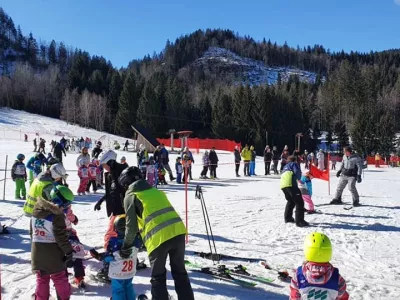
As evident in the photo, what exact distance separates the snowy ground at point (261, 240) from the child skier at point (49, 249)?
2.32 ft

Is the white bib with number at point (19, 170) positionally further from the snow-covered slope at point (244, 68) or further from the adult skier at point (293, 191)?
the snow-covered slope at point (244, 68)

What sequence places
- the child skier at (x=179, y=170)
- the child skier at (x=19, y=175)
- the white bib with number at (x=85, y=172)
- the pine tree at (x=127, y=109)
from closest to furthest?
1. the child skier at (x=19, y=175)
2. the white bib with number at (x=85, y=172)
3. the child skier at (x=179, y=170)
4. the pine tree at (x=127, y=109)

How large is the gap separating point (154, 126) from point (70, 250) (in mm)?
60949

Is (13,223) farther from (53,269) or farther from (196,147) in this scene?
(196,147)

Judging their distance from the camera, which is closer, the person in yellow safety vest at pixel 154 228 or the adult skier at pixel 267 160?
the person in yellow safety vest at pixel 154 228

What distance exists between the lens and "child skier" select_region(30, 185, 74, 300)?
433 cm

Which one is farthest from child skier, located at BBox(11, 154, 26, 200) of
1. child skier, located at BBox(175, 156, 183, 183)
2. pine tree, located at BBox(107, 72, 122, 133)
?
pine tree, located at BBox(107, 72, 122, 133)

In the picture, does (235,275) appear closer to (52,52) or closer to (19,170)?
(19,170)

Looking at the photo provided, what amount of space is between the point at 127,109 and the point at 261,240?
61.3 metres

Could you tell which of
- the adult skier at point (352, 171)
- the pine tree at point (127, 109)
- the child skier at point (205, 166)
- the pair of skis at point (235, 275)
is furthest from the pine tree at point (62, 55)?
the pair of skis at point (235, 275)

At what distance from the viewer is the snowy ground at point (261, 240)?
17.5 feet

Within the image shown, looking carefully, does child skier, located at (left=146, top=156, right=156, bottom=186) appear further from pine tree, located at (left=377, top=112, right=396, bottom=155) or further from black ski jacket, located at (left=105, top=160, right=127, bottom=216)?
pine tree, located at (left=377, top=112, right=396, bottom=155)

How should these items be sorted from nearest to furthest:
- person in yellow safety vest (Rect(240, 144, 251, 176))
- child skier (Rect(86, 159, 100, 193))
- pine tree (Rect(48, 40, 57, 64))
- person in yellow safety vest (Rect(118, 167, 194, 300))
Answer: person in yellow safety vest (Rect(118, 167, 194, 300)) → child skier (Rect(86, 159, 100, 193)) → person in yellow safety vest (Rect(240, 144, 251, 176)) → pine tree (Rect(48, 40, 57, 64))

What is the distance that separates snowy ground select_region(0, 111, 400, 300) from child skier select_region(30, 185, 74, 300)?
708 mm
